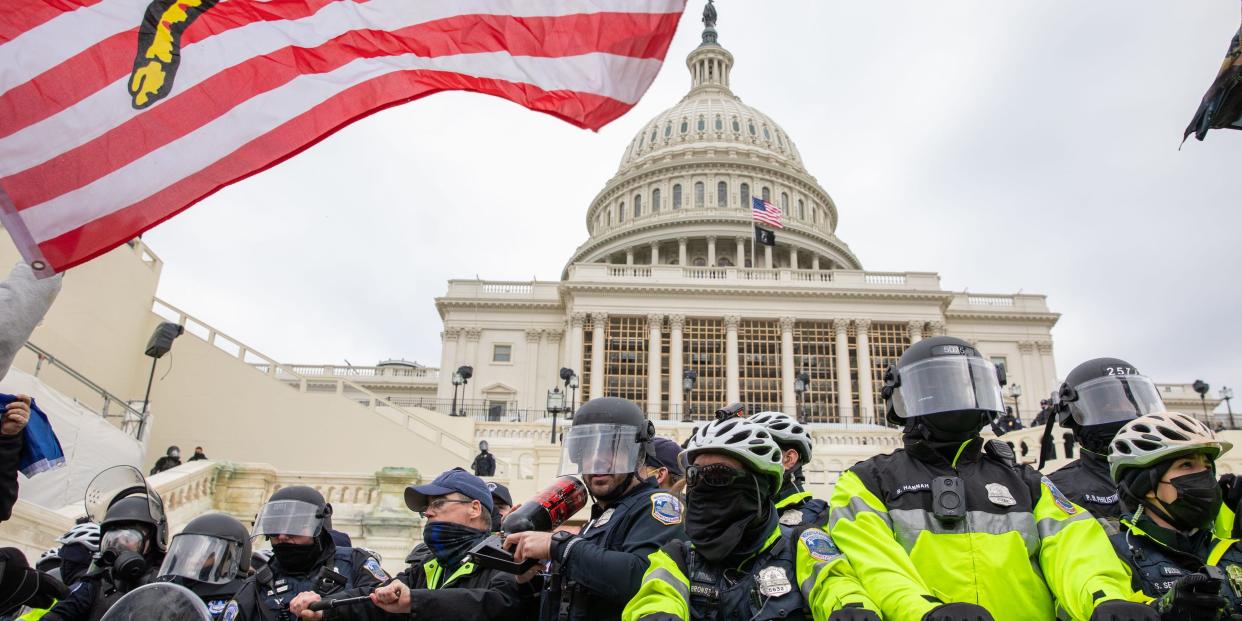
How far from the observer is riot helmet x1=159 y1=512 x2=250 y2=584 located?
4.36 metres

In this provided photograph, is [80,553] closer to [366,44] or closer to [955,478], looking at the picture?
[366,44]

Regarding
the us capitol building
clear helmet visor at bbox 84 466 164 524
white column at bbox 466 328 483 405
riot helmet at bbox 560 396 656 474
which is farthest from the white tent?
white column at bbox 466 328 483 405

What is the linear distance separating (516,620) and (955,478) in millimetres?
2098

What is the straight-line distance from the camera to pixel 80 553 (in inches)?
193

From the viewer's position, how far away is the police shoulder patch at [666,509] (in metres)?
3.56

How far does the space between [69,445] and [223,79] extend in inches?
457

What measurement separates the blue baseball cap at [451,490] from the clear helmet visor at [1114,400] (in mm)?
3387

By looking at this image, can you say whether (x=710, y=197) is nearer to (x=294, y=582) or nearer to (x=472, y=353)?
(x=472, y=353)

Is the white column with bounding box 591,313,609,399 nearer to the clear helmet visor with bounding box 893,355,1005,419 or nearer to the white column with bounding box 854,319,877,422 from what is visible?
the white column with bounding box 854,319,877,422

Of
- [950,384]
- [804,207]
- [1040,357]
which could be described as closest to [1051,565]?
[950,384]

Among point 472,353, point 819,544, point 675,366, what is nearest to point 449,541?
point 819,544

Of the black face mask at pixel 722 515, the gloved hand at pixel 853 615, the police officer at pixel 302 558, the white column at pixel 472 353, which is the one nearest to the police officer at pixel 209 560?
the police officer at pixel 302 558

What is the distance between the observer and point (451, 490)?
438 centimetres

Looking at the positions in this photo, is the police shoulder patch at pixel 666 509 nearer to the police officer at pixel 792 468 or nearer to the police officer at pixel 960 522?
the police officer at pixel 792 468
